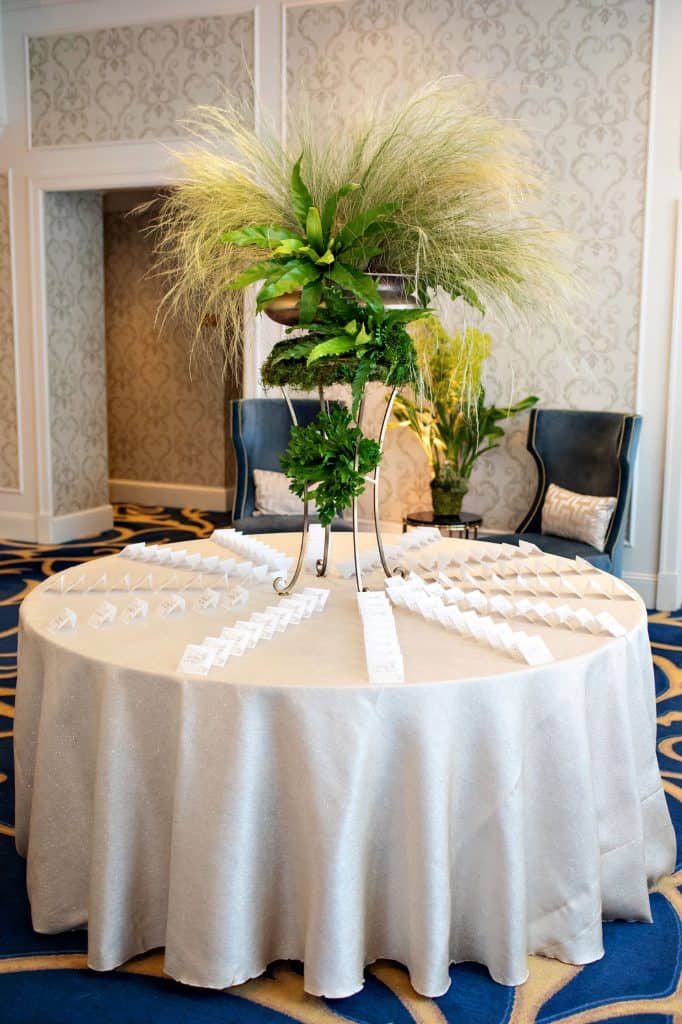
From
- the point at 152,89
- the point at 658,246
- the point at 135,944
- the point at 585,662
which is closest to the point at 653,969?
the point at 585,662

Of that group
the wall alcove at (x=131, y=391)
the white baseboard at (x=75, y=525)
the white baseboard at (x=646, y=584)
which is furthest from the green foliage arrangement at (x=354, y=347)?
the wall alcove at (x=131, y=391)

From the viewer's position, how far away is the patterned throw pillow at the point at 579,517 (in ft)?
14.3

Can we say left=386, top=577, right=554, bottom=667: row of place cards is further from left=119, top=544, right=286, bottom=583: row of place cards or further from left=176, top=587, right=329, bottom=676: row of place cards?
left=119, top=544, right=286, bottom=583: row of place cards

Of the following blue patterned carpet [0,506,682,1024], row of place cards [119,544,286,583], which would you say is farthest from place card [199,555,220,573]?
blue patterned carpet [0,506,682,1024]

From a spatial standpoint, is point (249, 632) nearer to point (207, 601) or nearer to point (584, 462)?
point (207, 601)

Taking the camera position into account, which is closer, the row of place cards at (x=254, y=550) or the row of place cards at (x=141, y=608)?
the row of place cards at (x=141, y=608)

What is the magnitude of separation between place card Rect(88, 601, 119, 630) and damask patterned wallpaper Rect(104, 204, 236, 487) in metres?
5.75

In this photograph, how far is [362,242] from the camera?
7.23 feet

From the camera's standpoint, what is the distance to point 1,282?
6.66 metres

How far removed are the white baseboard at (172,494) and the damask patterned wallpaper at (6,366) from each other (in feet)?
5.26

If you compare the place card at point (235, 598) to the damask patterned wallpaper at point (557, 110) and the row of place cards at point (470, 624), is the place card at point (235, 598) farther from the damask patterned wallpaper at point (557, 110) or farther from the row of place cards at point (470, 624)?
the damask patterned wallpaper at point (557, 110)

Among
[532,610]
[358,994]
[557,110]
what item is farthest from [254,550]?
[557,110]

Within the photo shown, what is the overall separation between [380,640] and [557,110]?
4023mm

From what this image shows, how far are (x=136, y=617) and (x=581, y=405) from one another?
11.8 feet
